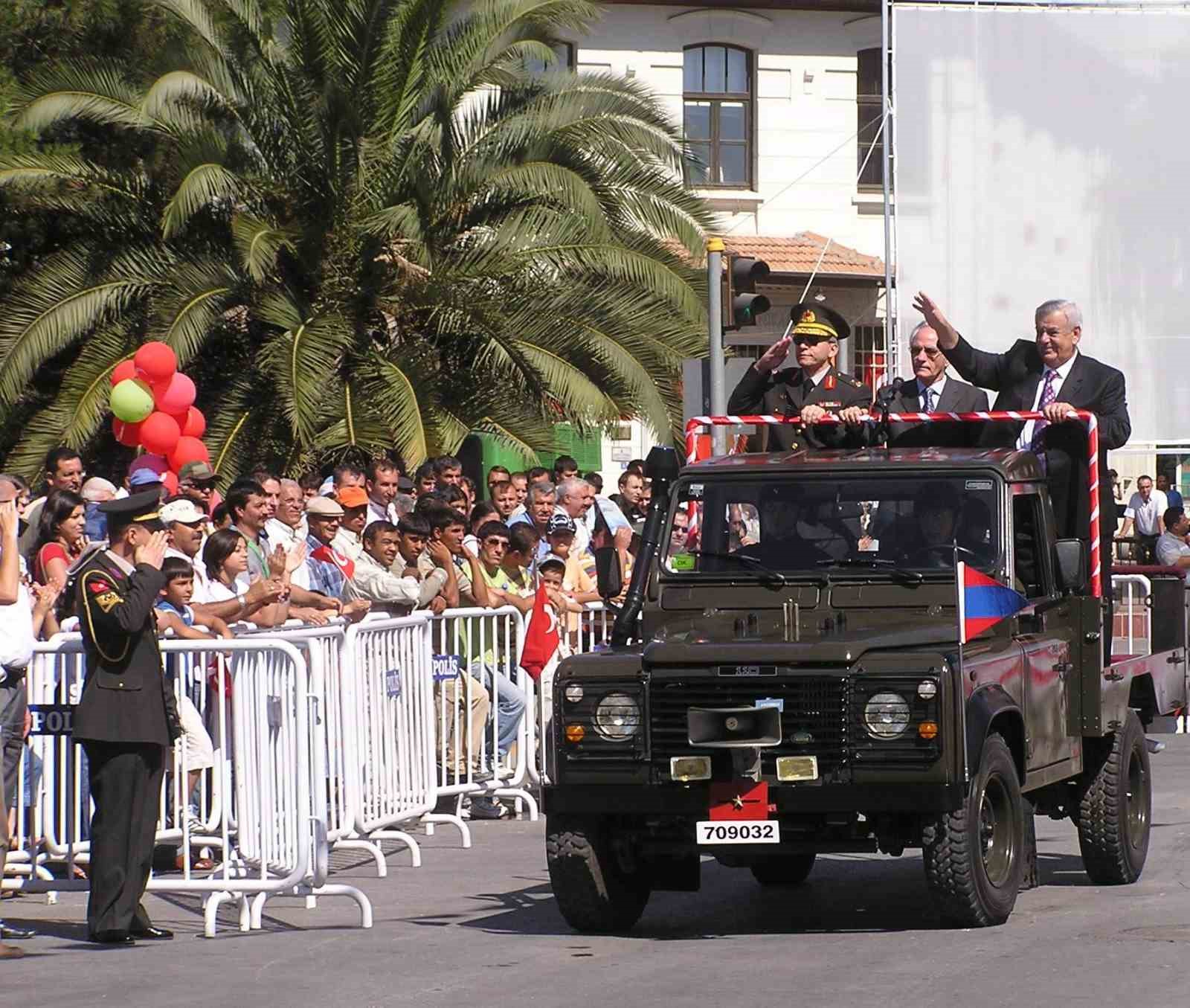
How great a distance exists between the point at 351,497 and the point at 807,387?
13.1 feet

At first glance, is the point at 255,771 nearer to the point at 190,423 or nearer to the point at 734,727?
the point at 734,727

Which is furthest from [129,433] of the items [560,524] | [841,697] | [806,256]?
[806,256]

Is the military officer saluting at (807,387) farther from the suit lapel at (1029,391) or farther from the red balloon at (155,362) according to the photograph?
the red balloon at (155,362)

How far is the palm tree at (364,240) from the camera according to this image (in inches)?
881

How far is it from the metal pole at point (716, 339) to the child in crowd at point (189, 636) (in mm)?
5632

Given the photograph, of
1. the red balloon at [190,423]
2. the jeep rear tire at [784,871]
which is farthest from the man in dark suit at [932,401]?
the red balloon at [190,423]

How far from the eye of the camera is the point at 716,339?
17.0m

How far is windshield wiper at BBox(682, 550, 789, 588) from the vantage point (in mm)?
10000

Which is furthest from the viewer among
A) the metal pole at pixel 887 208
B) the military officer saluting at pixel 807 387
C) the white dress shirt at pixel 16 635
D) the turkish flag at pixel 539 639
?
the metal pole at pixel 887 208

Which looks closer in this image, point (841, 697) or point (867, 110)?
point (841, 697)

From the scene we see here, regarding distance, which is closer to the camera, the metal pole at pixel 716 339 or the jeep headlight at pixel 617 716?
the jeep headlight at pixel 617 716

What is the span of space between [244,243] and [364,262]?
2.08 metres

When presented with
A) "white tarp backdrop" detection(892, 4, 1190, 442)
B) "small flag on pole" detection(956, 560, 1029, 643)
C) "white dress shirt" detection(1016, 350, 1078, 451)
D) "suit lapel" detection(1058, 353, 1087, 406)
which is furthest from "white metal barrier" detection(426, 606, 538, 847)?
"white tarp backdrop" detection(892, 4, 1190, 442)

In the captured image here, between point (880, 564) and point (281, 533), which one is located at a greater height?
point (281, 533)
